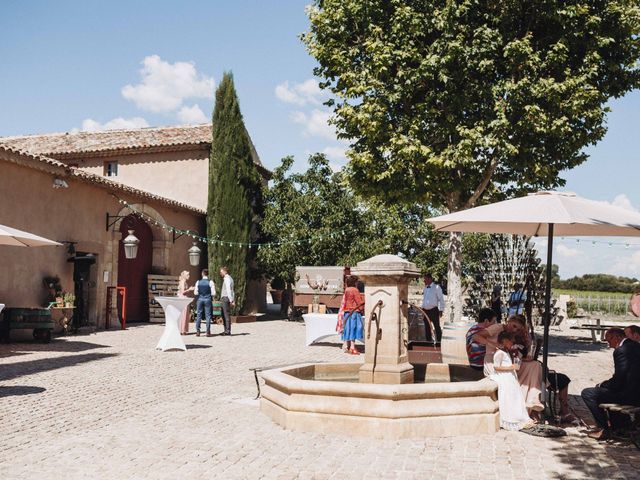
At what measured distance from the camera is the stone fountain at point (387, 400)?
19.2 ft

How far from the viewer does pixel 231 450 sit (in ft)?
17.5

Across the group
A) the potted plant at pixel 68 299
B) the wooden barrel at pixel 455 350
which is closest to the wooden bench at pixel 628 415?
the wooden barrel at pixel 455 350

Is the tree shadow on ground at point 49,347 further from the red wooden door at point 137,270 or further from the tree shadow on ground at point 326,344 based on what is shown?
the red wooden door at point 137,270

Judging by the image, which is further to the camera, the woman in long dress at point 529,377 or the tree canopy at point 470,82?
the tree canopy at point 470,82

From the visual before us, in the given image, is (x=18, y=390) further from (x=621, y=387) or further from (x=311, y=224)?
(x=311, y=224)

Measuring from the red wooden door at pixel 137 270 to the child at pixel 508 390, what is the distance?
1601 centimetres

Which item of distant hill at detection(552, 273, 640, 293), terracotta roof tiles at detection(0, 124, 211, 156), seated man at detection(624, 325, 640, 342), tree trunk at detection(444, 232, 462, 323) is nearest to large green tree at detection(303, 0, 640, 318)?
tree trunk at detection(444, 232, 462, 323)

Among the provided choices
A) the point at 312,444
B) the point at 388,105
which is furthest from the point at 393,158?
the point at 312,444

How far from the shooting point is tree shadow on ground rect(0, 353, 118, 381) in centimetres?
925

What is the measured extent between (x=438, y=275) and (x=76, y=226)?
18.9 meters

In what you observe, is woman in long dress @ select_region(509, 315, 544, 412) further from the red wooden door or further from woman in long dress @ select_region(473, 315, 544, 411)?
the red wooden door

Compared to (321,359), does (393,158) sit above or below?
above

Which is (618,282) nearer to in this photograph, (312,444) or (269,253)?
(269,253)

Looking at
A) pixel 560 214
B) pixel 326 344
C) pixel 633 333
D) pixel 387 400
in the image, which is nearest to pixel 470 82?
pixel 326 344
